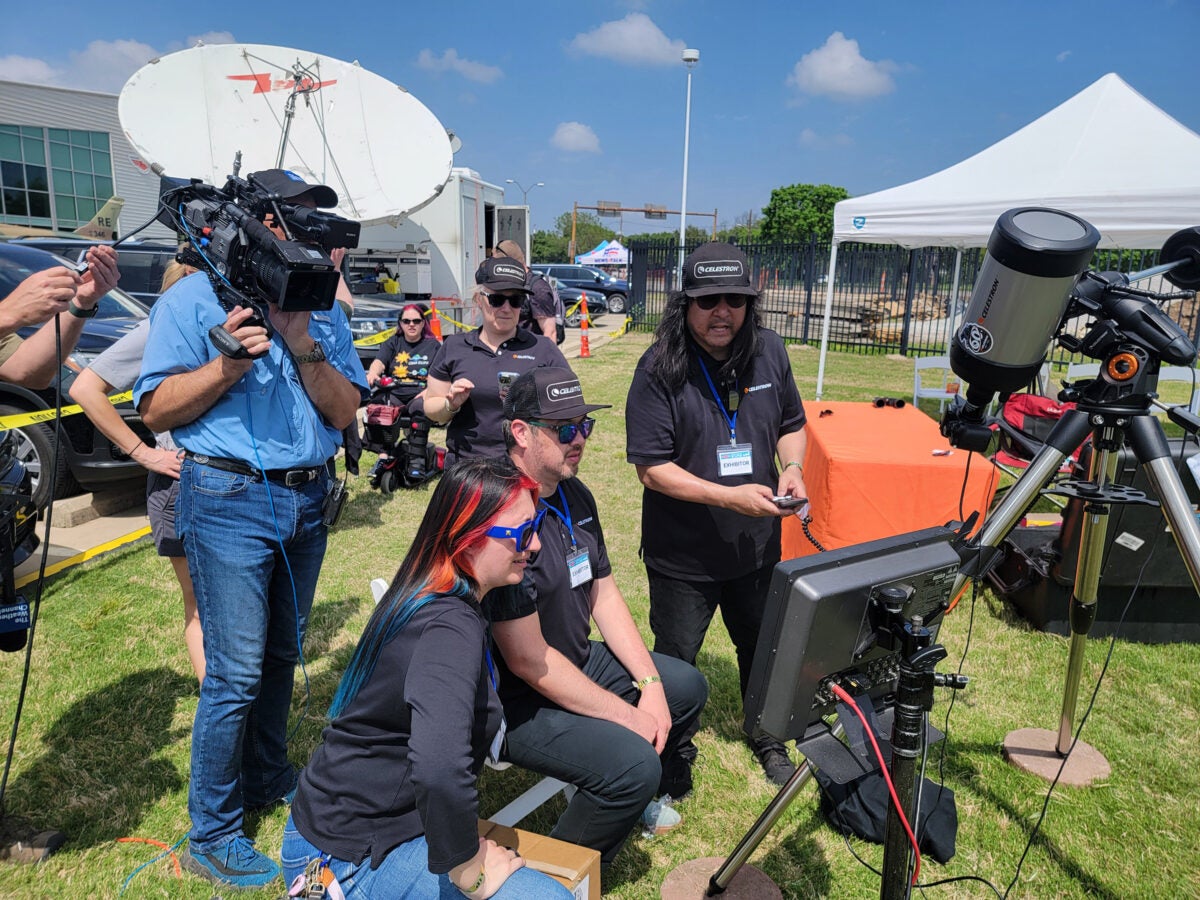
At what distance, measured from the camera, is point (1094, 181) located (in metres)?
7.18

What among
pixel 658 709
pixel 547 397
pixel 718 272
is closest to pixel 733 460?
pixel 718 272

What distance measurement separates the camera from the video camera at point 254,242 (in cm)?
201

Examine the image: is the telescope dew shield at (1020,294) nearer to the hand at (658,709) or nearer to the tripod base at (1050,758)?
the hand at (658,709)

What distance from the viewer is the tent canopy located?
22.3ft

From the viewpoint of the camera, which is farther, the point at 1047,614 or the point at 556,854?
the point at 1047,614

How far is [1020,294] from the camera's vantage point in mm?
1895

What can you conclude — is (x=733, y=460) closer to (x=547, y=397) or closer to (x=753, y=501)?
(x=753, y=501)

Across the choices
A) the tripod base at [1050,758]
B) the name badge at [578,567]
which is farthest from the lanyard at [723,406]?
the tripod base at [1050,758]

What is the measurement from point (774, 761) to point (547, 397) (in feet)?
6.05

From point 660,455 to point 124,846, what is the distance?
2333 mm

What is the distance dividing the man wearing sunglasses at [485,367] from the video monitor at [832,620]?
8.45 feet

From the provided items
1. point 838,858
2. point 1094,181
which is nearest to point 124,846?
point 838,858

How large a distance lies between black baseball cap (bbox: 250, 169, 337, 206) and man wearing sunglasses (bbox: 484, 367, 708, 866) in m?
0.86

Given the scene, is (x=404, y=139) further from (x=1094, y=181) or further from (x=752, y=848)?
(x=752, y=848)
